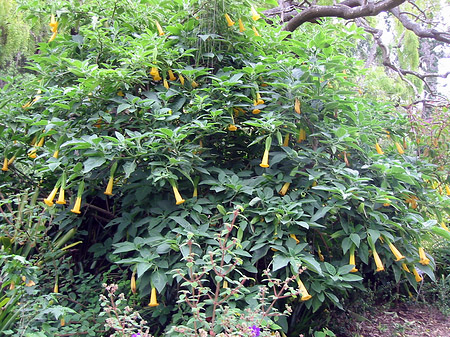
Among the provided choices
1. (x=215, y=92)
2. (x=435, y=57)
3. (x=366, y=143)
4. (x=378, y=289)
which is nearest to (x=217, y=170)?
(x=215, y=92)

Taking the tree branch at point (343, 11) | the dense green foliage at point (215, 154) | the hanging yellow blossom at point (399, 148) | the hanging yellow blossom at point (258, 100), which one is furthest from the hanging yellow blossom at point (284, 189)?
the tree branch at point (343, 11)

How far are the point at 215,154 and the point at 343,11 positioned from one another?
2807mm

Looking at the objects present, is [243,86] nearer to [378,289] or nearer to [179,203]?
[179,203]

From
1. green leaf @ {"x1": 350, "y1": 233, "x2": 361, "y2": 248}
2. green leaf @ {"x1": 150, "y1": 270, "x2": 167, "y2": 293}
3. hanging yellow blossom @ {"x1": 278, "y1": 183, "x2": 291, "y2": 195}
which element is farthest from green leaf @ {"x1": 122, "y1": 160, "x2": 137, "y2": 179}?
green leaf @ {"x1": 350, "y1": 233, "x2": 361, "y2": 248}

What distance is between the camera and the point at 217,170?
243 centimetres

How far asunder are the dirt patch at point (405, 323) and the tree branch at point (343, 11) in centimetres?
301

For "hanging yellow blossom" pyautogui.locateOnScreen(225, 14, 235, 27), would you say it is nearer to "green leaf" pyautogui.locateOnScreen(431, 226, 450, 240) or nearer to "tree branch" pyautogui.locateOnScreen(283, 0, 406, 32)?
"green leaf" pyautogui.locateOnScreen(431, 226, 450, 240)

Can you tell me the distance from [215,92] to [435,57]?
89.9 ft

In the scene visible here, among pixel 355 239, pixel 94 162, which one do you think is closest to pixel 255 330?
pixel 355 239

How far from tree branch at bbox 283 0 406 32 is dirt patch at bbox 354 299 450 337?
3006mm

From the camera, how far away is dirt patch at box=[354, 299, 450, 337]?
2854 millimetres

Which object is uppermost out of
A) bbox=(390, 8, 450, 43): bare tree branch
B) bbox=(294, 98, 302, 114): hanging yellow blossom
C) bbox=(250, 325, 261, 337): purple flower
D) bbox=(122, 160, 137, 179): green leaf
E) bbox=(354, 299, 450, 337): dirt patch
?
bbox=(390, 8, 450, 43): bare tree branch

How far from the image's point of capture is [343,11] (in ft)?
14.3

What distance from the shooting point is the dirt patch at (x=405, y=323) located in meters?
2.85
